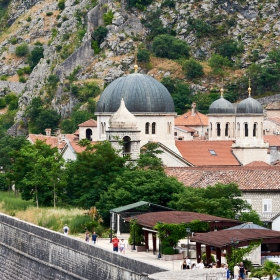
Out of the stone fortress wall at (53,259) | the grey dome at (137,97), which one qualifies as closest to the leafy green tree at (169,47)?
the grey dome at (137,97)

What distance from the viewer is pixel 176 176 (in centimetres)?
7988

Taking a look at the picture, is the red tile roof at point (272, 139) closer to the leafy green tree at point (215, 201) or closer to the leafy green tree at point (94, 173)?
the leafy green tree at point (94, 173)

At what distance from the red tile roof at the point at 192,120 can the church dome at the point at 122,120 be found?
1823 inches

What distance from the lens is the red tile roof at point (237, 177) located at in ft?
245

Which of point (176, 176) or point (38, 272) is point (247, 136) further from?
point (38, 272)

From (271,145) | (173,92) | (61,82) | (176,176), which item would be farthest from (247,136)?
(61,82)

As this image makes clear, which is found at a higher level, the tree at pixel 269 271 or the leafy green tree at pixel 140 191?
the leafy green tree at pixel 140 191

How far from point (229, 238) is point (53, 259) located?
28.0 feet

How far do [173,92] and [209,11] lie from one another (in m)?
17.8

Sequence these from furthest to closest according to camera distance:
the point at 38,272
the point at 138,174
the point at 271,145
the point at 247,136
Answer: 1. the point at 271,145
2. the point at 247,136
3. the point at 138,174
4. the point at 38,272

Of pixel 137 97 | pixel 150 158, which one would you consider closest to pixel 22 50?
pixel 137 97

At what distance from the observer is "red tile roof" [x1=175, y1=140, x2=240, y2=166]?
97762 millimetres

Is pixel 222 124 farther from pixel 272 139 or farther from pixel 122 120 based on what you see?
pixel 122 120

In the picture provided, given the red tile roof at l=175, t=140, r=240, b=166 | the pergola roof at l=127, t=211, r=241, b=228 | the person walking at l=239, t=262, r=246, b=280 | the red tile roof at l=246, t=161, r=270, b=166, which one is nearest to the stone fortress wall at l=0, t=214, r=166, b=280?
the person walking at l=239, t=262, r=246, b=280
